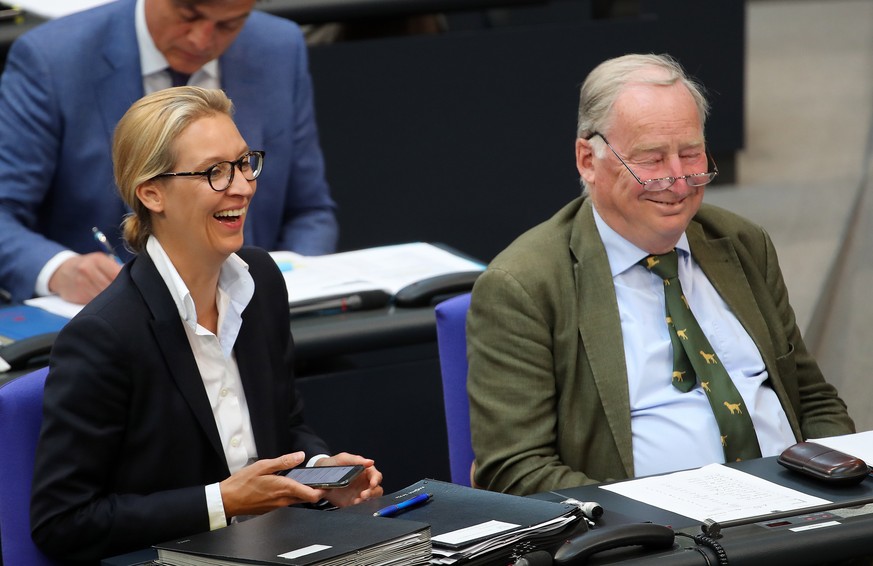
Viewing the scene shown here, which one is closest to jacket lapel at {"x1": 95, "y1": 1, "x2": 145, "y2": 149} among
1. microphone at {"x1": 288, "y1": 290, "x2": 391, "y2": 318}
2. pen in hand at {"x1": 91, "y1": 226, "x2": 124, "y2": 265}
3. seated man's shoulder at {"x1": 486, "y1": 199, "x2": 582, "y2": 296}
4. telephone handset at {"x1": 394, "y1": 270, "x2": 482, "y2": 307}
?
pen in hand at {"x1": 91, "y1": 226, "x2": 124, "y2": 265}

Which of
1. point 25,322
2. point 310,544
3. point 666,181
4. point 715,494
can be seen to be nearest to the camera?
point 310,544

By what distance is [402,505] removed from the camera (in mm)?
1775

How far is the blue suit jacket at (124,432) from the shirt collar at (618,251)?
0.79 meters

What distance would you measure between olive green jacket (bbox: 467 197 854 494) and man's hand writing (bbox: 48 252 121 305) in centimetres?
95

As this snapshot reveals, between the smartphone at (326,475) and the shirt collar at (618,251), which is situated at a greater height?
the shirt collar at (618,251)

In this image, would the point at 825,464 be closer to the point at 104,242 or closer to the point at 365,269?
the point at 365,269

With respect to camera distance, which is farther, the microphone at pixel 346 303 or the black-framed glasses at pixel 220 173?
the microphone at pixel 346 303

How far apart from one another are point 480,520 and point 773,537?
0.39m

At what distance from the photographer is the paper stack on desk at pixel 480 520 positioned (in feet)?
5.30

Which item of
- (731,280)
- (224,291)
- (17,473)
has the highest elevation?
(224,291)

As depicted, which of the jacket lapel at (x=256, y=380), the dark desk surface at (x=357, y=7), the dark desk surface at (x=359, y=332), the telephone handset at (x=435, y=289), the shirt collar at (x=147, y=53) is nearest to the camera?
the jacket lapel at (x=256, y=380)

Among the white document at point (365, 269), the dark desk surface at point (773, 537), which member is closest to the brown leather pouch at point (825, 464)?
the dark desk surface at point (773, 537)

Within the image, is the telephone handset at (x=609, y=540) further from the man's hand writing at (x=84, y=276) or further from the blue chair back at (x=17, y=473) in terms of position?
the man's hand writing at (x=84, y=276)

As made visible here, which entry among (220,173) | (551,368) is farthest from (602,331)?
(220,173)
